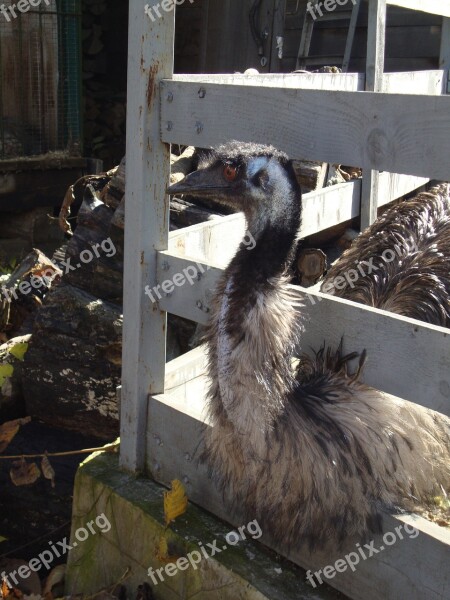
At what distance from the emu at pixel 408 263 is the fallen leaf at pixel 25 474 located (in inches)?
62.4

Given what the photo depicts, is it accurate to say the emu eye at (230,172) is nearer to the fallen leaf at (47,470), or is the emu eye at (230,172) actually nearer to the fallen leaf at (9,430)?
the fallen leaf at (47,470)

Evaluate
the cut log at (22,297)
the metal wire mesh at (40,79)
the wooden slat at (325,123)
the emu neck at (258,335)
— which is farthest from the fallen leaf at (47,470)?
the metal wire mesh at (40,79)

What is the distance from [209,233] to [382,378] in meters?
1.19

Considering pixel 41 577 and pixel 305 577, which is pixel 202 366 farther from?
pixel 41 577

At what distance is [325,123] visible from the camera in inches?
90.3

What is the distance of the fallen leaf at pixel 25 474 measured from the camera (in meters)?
3.75

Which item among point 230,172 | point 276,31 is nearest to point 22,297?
point 230,172

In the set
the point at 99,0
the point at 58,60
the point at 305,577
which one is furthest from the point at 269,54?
the point at 305,577

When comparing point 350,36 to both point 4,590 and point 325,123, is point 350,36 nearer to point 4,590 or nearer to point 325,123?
point 325,123

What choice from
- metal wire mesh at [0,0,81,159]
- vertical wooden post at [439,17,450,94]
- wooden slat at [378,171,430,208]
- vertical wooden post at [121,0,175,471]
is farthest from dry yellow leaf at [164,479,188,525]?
metal wire mesh at [0,0,81,159]

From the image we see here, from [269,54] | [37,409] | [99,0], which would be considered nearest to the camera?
[37,409]

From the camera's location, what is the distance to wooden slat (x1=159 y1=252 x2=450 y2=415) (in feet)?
7.16

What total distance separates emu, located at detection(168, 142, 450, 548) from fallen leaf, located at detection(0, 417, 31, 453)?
1.70 metres

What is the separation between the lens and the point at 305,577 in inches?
104
